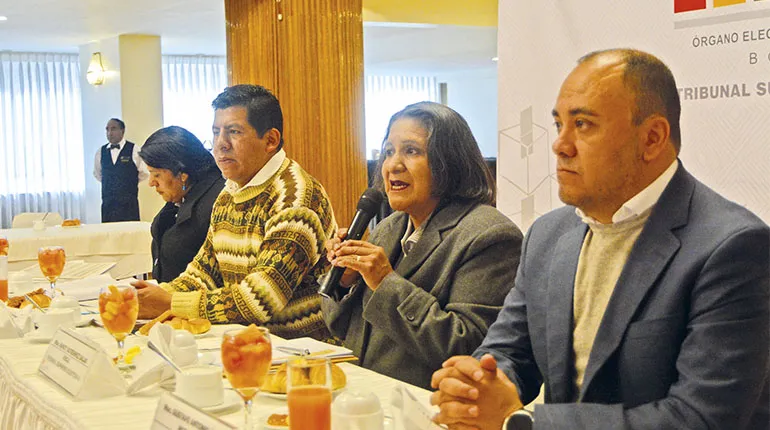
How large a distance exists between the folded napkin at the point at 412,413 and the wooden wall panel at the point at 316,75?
3539mm

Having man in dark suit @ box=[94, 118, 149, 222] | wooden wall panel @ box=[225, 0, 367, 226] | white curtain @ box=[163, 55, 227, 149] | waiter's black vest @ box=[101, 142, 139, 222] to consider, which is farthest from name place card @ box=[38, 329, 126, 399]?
white curtain @ box=[163, 55, 227, 149]

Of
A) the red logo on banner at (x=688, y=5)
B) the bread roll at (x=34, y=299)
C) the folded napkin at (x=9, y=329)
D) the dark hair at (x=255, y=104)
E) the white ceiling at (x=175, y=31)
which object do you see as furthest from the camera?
the white ceiling at (x=175, y=31)

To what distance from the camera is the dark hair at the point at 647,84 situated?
1591mm

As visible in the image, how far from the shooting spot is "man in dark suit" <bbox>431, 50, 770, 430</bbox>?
146 centimetres

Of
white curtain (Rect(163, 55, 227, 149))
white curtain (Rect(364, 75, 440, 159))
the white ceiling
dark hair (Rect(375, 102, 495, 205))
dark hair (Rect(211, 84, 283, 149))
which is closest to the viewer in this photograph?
dark hair (Rect(375, 102, 495, 205))

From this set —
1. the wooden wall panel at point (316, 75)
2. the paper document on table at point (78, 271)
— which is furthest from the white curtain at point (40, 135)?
the paper document on table at point (78, 271)

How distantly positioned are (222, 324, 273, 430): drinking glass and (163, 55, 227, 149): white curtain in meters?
12.9

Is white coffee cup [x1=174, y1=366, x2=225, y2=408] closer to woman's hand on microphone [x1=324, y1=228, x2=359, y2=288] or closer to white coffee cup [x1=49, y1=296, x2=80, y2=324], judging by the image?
woman's hand on microphone [x1=324, y1=228, x2=359, y2=288]

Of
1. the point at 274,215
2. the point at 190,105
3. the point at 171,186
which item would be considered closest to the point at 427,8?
the point at 171,186

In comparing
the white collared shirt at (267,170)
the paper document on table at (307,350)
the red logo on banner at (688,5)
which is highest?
the red logo on banner at (688,5)

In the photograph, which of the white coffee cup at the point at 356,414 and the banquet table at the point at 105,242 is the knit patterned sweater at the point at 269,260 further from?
the banquet table at the point at 105,242

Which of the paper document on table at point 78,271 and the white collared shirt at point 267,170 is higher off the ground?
the white collared shirt at point 267,170

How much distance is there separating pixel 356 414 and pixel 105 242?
510 cm

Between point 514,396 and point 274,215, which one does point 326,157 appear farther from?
point 514,396
